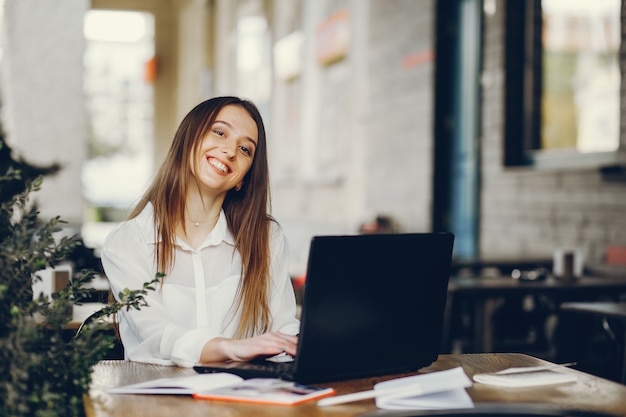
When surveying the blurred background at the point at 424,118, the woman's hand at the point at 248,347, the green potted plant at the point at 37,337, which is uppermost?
the blurred background at the point at 424,118

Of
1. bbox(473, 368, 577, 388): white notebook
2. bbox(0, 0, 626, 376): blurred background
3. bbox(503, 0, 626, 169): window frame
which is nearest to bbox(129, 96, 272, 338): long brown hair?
bbox(0, 0, 626, 376): blurred background

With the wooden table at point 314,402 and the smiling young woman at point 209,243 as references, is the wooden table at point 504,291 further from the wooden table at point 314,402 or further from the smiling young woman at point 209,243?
the wooden table at point 314,402

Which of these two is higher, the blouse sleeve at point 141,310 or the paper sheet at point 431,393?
the blouse sleeve at point 141,310

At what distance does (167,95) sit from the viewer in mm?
21188

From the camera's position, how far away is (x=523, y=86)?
5.96 metres

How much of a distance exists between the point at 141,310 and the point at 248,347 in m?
0.29

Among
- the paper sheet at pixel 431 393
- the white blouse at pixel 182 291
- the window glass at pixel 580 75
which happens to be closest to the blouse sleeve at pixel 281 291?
the white blouse at pixel 182 291

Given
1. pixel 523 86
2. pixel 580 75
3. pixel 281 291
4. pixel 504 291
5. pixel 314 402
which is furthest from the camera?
pixel 523 86

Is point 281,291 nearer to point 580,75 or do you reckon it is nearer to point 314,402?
point 314,402

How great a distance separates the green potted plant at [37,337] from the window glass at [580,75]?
13.5 ft

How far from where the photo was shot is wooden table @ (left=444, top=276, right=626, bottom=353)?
3.96 metres

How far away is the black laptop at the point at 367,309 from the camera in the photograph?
154 centimetres

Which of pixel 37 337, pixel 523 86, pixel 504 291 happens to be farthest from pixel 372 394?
pixel 523 86

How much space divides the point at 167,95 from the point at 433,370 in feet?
65.5
